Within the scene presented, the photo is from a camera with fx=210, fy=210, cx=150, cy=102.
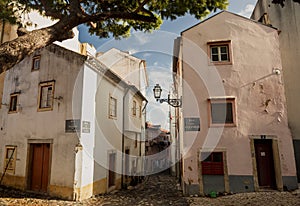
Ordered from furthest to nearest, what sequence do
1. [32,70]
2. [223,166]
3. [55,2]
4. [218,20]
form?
[32,70]
[218,20]
[223,166]
[55,2]

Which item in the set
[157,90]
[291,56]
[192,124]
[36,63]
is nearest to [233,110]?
[192,124]

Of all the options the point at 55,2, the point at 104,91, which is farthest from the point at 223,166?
the point at 55,2

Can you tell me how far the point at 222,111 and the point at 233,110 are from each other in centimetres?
52

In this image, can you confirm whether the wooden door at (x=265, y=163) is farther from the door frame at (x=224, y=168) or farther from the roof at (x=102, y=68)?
the roof at (x=102, y=68)

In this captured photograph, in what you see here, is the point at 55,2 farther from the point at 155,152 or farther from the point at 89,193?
the point at 155,152

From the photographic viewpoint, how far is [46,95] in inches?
456

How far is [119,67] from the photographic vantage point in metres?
21.5

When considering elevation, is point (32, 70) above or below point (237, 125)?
above

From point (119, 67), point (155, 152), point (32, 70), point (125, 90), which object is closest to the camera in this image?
point (32, 70)

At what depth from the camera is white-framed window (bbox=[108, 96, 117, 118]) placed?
13.2 m

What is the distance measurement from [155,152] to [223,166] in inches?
678

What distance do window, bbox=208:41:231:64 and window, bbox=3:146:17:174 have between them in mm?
11964

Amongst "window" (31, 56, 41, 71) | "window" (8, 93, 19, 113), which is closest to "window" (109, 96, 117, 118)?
"window" (31, 56, 41, 71)

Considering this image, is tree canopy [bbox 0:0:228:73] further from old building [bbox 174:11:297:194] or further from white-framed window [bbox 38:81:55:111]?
white-framed window [bbox 38:81:55:111]
